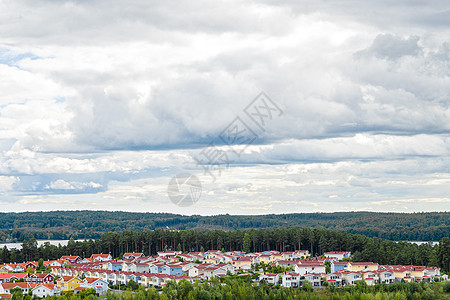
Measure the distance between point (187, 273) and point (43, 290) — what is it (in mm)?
12694

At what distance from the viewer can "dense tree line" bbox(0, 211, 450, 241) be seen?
10407 centimetres

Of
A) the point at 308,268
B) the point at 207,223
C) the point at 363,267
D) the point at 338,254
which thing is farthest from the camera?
the point at 207,223

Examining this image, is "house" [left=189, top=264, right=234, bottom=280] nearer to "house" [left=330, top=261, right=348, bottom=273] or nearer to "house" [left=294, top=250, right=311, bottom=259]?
"house" [left=330, top=261, right=348, bottom=273]

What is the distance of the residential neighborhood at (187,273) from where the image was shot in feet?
143

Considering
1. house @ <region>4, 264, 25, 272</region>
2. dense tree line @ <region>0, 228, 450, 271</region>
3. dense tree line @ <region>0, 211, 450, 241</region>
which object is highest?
dense tree line @ <region>0, 228, 450, 271</region>

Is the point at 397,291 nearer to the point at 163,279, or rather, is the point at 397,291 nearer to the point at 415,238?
the point at 163,279

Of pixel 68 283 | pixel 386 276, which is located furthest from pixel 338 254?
pixel 68 283

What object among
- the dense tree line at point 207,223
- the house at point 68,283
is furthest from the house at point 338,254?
the dense tree line at point 207,223

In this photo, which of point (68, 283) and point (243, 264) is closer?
point (68, 283)

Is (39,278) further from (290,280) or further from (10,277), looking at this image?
(290,280)

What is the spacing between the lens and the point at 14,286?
4231cm

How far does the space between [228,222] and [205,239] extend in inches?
2934

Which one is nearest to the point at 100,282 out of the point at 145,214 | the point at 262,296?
the point at 262,296

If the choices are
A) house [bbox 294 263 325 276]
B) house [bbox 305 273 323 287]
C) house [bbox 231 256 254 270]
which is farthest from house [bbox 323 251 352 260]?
house [bbox 305 273 323 287]
